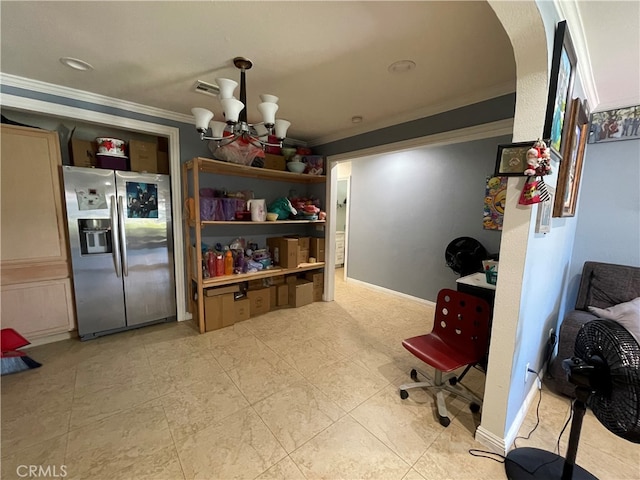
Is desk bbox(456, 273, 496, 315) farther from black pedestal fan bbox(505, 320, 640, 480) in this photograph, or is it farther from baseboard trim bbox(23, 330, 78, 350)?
baseboard trim bbox(23, 330, 78, 350)

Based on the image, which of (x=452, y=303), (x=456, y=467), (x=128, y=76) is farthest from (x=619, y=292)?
(x=128, y=76)

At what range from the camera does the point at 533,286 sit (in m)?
1.50

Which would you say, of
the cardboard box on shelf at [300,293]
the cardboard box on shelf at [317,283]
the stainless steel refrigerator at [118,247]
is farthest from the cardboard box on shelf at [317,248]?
the stainless steel refrigerator at [118,247]

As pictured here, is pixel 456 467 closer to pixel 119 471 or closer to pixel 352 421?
pixel 352 421

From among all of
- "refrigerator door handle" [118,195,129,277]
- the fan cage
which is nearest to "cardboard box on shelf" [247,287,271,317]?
"refrigerator door handle" [118,195,129,277]

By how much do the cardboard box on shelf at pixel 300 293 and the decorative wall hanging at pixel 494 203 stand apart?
7.88 feet

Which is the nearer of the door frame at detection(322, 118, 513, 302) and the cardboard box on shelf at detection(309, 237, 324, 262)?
the door frame at detection(322, 118, 513, 302)

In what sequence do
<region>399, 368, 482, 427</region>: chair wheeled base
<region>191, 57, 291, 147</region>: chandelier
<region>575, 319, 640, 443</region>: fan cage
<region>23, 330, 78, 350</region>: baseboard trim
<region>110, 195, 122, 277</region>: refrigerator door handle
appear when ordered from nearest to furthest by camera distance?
<region>575, 319, 640, 443</region>: fan cage
<region>191, 57, 291, 147</region>: chandelier
<region>399, 368, 482, 427</region>: chair wheeled base
<region>23, 330, 78, 350</region>: baseboard trim
<region>110, 195, 122, 277</region>: refrigerator door handle

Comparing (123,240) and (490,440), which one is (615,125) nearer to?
(490,440)

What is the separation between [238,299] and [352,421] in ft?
6.37

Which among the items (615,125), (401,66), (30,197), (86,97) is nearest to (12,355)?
(30,197)

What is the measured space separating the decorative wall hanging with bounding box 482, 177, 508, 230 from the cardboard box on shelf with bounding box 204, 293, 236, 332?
3.18m

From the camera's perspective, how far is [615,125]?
2.35 m

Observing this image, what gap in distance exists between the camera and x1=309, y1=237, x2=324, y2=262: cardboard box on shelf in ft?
12.3
